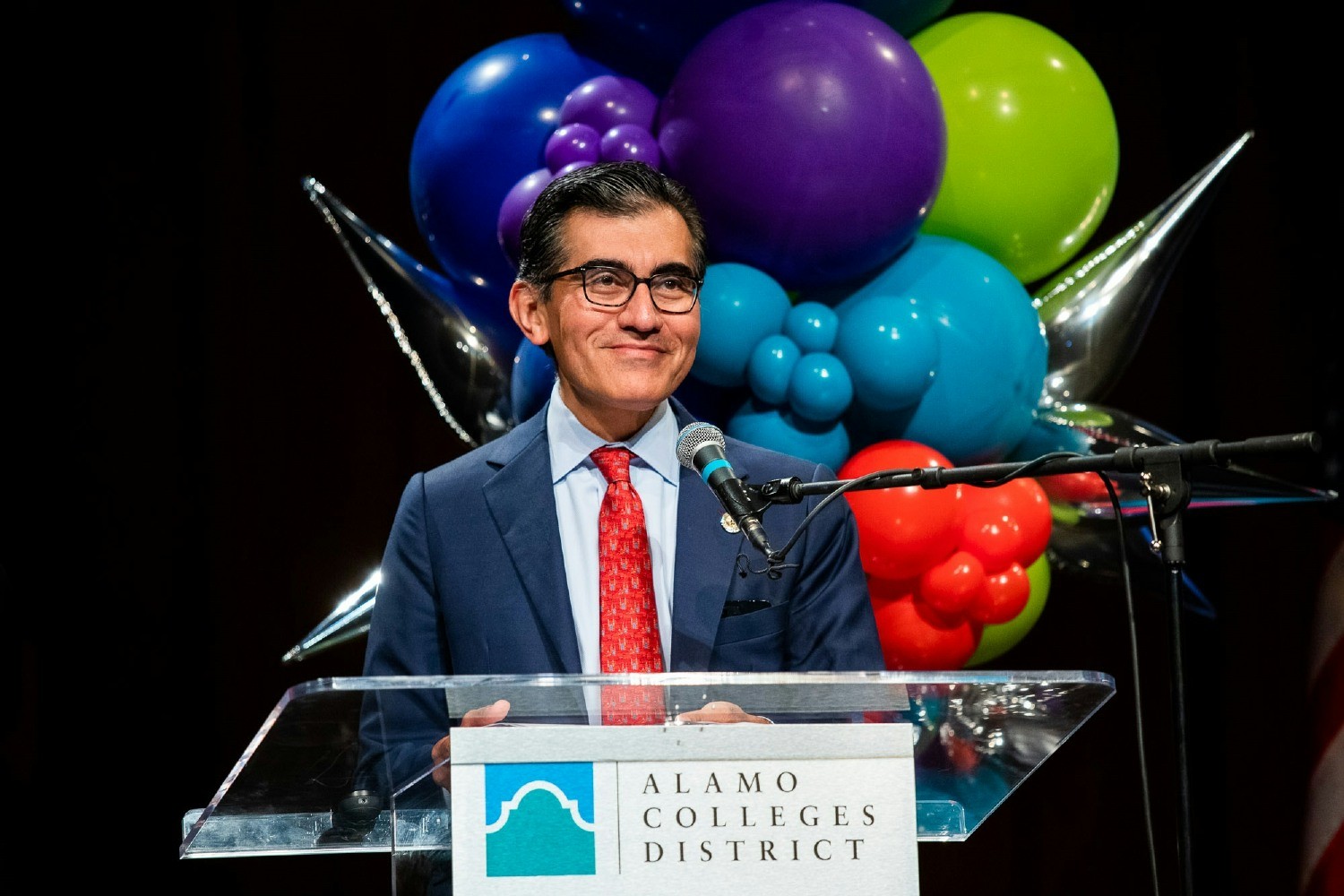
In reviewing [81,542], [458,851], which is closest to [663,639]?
[458,851]

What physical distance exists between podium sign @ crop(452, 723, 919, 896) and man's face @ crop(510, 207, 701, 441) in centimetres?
78

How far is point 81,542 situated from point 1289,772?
9.19ft

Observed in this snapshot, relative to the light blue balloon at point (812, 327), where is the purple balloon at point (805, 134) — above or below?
above

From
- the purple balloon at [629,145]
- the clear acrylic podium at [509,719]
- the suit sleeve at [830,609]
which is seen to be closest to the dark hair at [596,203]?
the purple balloon at [629,145]

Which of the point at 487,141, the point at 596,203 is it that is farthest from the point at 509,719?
the point at 487,141

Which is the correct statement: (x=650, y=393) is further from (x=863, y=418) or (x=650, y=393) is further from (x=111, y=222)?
(x=111, y=222)

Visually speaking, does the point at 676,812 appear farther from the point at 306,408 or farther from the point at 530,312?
the point at 306,408

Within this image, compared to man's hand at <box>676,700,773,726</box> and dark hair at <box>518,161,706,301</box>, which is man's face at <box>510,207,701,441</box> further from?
man's hand at <box>676,700,773,726</box>

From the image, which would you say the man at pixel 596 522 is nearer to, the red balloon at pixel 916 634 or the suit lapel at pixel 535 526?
the suit lapel at pixel 535 526

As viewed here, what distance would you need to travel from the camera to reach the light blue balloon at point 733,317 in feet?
7.21

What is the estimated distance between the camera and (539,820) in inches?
44.6

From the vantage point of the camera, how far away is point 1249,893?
10.5ft

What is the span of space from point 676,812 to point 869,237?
130 cm

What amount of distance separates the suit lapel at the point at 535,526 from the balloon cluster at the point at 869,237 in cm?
34
